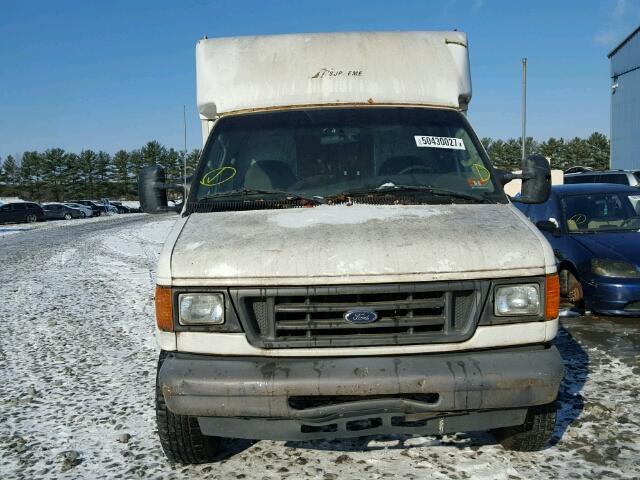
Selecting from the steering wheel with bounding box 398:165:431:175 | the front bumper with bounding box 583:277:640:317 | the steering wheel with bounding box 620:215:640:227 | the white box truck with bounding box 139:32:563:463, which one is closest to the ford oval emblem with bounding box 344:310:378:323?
the white box truck with bounding box 139:32:563:463

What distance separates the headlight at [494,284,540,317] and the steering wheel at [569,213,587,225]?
18.0 ft

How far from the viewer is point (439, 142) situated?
4.39 meters

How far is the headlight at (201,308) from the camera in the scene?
3099mm

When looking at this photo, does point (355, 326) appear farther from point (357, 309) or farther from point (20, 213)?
point (20, 213)

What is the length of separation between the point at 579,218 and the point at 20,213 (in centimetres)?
3978

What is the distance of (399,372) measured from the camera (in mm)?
2953

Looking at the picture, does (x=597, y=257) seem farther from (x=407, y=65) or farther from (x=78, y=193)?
(x=78, y=193)

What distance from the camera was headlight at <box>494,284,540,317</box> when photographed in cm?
312

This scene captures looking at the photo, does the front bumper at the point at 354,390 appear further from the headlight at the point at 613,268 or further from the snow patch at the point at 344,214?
the headlight at the point at 613,268

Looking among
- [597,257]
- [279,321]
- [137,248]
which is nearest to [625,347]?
[597,257]

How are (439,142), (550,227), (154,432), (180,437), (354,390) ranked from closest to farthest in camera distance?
(354,390) < (180,437) < (154,432) < (439,142) < (550,227)

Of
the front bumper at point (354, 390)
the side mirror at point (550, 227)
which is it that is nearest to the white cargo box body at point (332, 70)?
the front bumper at point (354, 390)

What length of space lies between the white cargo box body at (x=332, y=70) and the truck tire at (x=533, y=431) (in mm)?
2571

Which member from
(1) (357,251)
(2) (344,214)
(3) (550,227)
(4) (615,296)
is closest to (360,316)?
(1) (357,251)
